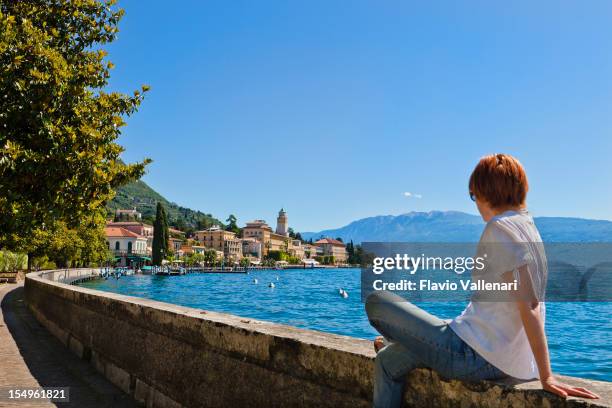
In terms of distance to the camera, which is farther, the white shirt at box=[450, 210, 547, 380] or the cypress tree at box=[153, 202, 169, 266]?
the cypress tree at box=[153, 202, 169, 266]

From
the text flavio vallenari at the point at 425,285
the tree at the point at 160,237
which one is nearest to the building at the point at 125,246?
the tree at the point at 160,237

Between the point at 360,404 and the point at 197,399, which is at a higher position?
the point at 360,404

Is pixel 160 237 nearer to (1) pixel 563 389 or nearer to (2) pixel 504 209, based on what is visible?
(2) pixel 504 209

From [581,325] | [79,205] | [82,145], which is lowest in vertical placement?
[581,325]

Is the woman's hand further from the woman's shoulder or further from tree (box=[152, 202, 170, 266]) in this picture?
tree (box=[152, 202, 170, 266])

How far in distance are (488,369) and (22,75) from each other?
450 inches

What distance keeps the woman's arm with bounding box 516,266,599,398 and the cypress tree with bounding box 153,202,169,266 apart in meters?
136

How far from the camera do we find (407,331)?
2.82 m

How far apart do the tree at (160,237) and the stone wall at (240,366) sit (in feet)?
431

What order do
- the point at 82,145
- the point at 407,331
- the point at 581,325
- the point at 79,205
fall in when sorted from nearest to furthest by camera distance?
the point at 407,331
the point at 82,145
the point at 79,205
the point at 581,325

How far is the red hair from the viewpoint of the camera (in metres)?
2.76

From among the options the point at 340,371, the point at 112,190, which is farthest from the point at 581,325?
the point at 340,371

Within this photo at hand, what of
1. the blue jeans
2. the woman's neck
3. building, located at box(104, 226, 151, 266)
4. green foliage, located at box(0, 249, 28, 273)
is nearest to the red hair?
the woman's neck

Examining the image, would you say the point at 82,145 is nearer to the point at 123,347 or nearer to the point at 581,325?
the point at 123,347
